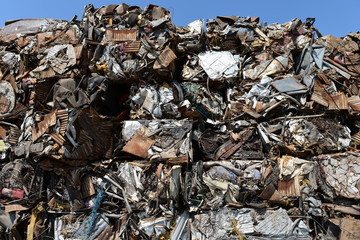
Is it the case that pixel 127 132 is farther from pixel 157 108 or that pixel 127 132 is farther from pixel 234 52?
pixel 234 52

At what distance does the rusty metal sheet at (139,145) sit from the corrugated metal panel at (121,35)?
1111 mm

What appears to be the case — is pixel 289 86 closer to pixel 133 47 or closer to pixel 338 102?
pixel 338 102

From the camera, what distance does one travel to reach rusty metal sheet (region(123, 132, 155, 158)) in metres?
3.45

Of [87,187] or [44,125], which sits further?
[87,187]

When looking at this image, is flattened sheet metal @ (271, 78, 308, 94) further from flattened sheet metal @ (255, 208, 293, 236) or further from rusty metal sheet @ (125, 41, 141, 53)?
rusty metal sheet @ (125, 41, 141, 53)

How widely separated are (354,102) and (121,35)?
2.72 meters

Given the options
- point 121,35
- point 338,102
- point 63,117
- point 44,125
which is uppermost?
point 121,35

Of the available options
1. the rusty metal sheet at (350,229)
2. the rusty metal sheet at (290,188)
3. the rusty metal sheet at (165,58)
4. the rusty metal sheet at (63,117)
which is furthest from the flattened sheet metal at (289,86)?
the rusty metal sheet at (63,117)

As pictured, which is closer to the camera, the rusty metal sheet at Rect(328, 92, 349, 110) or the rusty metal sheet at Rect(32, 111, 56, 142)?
the rusty metal sheet at Rect(32, 111, 56, 142)

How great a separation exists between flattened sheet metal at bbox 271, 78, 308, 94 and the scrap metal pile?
0.04 ft

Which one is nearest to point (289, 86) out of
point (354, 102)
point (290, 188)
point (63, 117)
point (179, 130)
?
point (354, 102)

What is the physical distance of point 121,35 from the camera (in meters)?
3.66

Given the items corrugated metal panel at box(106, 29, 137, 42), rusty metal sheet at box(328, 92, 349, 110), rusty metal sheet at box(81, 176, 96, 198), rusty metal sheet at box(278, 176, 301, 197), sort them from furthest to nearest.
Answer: corrugated metal panel at box(106, 29, 137, 42) < rusty metal sheet at box(81, 176, 96, 198) < rusty metal sheet at box(328, 92, 349, 110) < rusty metal sheet at box(278, 176, 301, 197)

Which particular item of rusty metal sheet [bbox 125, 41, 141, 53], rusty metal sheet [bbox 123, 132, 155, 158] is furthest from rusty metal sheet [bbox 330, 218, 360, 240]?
rusty metal sheet [bbox 125, 41, 141, 53]
